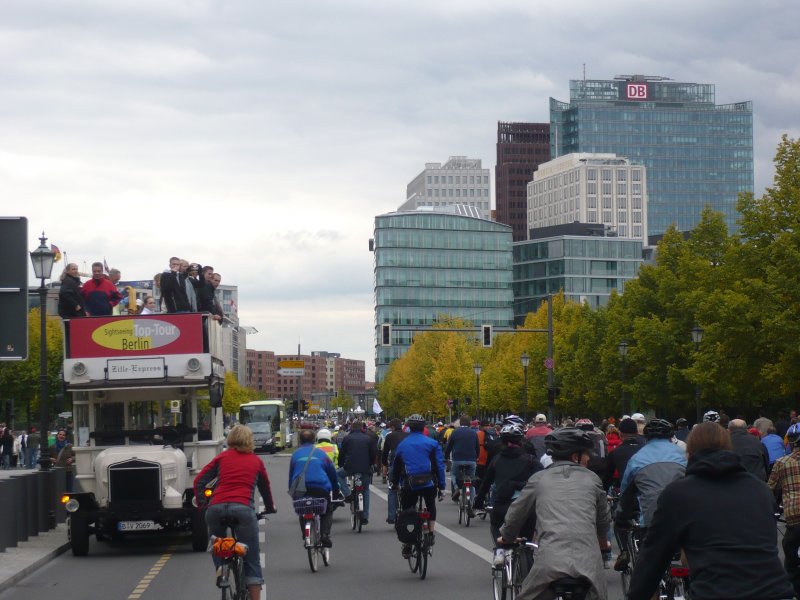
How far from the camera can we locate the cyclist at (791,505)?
10.3 metres

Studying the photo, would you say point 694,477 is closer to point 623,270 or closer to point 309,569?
point 309,569

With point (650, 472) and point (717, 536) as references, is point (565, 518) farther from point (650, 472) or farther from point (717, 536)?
point (650, 472)

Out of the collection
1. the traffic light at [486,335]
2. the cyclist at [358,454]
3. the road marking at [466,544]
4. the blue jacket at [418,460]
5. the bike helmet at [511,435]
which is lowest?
the road marking at [466,544]

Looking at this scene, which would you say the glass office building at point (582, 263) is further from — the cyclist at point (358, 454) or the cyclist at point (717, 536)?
the cyclist at point (717, 536)

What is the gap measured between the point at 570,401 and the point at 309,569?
6063cm

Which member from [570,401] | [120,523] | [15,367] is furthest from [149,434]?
[15,367]

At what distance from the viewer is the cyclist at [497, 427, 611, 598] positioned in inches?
288

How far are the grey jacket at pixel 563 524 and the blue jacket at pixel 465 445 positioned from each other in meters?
15.2

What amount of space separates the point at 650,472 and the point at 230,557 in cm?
360

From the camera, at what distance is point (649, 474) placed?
34.9 feet

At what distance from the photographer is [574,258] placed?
16538 centimetres

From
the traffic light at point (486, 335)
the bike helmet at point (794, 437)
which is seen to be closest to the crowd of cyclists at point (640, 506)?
the bike helmet at point (794, 437)

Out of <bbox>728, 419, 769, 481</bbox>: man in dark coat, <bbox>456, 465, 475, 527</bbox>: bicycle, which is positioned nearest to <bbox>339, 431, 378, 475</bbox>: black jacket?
<bbox>456, 465, 475, 527</bbox>: bicycle

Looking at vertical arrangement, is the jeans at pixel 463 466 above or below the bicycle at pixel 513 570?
below
